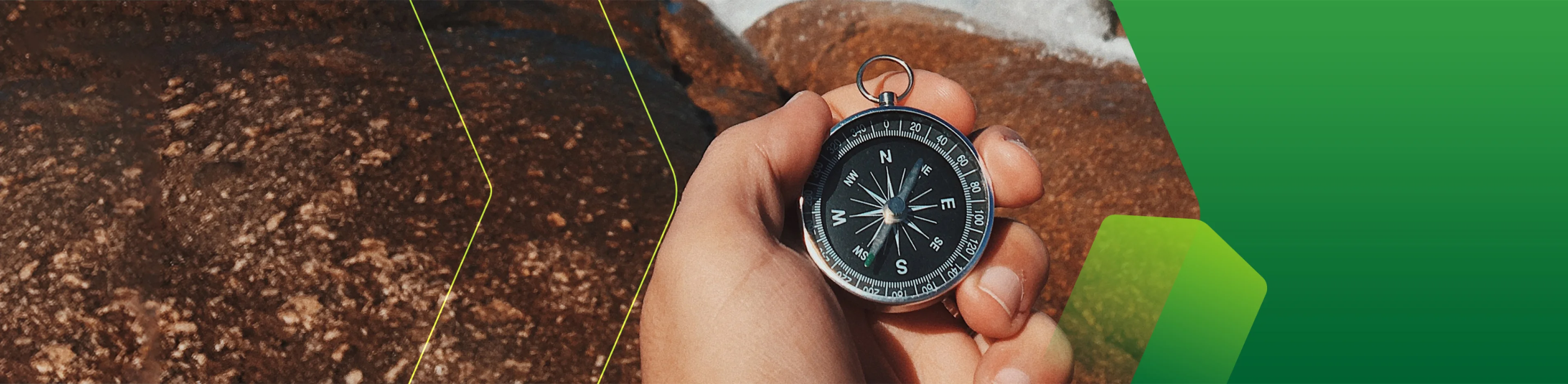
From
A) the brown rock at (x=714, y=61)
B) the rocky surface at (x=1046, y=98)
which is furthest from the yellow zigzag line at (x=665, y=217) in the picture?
the rocky surface at (x=1046, y=98)

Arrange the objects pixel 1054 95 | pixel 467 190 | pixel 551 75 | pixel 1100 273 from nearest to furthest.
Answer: pixel 1100 273
pixel 467 190
pixel 551 75
pixel 1054 95

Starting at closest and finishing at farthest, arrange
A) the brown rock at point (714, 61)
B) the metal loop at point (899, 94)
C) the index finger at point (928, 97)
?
the metal loop at point (899, 94) → the index finger at point (928, 97) → the brown rock at point (714, 61)

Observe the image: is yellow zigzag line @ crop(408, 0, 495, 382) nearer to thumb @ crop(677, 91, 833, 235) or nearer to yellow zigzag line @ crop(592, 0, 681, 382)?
yellow zigzag line @ crop(592, 0, 681, 382)

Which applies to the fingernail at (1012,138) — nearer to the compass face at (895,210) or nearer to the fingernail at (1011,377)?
the compass face at (895,210)

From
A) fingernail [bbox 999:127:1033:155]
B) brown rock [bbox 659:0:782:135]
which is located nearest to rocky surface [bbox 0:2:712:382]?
brown rock [bbox 659:0:782:135]

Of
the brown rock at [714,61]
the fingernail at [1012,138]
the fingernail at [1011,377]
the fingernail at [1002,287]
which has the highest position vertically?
the fingernail at [1012,138]

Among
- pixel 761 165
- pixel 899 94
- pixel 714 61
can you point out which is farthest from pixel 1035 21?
pixel 761 165

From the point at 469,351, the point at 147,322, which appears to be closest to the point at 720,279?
the point at 469,351

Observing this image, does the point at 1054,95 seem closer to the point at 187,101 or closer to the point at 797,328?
the point at 797,328
